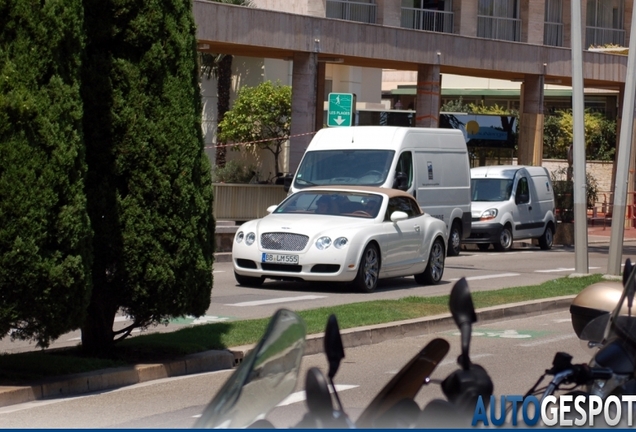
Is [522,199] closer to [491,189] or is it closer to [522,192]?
[522,192]

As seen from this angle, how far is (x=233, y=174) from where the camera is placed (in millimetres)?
38312

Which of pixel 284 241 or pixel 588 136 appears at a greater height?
pixel 588 136

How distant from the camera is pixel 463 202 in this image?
79.2 feet

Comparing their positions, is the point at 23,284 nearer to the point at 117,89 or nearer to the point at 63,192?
the point at 63,192

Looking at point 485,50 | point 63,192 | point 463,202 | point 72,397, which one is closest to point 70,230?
point 63,192

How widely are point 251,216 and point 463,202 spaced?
16.5 feet

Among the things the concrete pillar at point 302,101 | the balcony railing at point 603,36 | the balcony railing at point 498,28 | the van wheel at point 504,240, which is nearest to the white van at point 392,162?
the van wheel at point 504,240

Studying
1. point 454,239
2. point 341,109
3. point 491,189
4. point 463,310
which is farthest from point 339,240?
point 491,189

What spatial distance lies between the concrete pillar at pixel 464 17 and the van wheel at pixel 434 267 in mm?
16966

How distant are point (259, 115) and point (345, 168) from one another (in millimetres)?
20809

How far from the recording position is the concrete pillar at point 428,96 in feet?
101

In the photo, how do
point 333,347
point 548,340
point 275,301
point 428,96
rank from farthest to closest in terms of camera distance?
point 428,96 < point 275,301 < point 548,340 < point 333,347

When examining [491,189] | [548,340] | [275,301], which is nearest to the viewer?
[548,340]

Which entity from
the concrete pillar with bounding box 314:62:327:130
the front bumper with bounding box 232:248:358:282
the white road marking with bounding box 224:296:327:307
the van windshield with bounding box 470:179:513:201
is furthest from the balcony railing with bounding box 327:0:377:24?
the white road marking with bounding box 224:296:327:307
